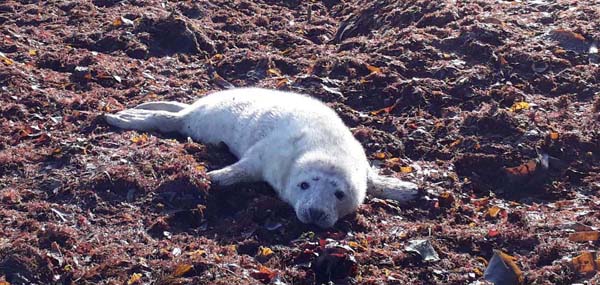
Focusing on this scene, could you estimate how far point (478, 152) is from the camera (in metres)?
7.05

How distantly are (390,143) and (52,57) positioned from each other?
344cm

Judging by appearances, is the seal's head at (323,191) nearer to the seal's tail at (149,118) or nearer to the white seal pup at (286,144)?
the white seal pup at (286,144)

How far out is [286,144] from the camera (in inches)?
257

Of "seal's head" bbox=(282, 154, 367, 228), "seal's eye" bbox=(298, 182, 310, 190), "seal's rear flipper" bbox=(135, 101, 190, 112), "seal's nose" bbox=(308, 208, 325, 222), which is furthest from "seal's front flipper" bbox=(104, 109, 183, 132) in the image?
"seal's nose" bbox=(308, 208, 325, 222)

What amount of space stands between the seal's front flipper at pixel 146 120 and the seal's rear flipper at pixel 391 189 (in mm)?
1805

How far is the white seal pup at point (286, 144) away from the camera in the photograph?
5.97m

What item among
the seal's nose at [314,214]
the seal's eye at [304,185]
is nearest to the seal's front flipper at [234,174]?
the seal's eye at [304,185]

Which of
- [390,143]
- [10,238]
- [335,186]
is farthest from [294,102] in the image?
[10,238]

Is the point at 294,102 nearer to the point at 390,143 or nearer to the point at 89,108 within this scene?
the point at 390,143

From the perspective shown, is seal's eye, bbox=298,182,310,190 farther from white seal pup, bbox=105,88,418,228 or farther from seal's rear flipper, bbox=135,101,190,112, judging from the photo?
seal's rear flipper, bbox=135,101,190,112

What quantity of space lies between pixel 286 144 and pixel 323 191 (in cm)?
73

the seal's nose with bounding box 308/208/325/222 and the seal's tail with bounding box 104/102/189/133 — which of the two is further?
the seal's tail with bounding box 104/102/189/133

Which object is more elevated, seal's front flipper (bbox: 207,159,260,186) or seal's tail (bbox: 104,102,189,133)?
seal's front flipper (bbox: 207,159,260,186)

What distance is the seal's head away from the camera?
577cm
